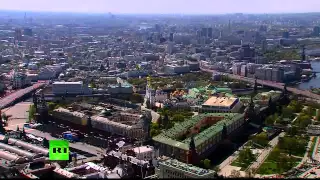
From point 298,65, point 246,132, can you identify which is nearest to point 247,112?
point 246,132

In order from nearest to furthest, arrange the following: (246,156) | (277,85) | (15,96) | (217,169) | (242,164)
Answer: (217,169), (242,164), (246,156), (15,96), (277,85)

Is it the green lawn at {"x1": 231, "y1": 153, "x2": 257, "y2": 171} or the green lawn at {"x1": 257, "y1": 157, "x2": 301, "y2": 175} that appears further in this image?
the green lawn at {"x1": 231, "y1": 153, "x2": 257, "y2": 171}

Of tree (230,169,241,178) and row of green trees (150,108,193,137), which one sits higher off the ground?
tree (230,169,241,178)

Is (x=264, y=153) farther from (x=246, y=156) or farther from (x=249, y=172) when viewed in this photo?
(x=249, y=172)

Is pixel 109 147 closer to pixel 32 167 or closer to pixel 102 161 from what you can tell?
pixel 102 161

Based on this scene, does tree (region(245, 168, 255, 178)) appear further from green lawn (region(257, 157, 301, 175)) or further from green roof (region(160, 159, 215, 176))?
green roof (region(160, 159, 215, 176))

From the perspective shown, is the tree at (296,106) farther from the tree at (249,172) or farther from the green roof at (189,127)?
the tree at (249,172)

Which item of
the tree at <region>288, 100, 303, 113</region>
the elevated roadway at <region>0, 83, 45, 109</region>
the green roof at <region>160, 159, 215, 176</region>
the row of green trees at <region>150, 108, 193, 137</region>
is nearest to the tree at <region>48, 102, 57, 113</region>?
the elevated roadway at <region>0, 83, 45, 109</region>

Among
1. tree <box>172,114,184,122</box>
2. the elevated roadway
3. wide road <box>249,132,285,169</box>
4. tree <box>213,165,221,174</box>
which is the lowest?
the elevated roadway

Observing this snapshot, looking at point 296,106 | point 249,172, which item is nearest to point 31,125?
point 249,172
